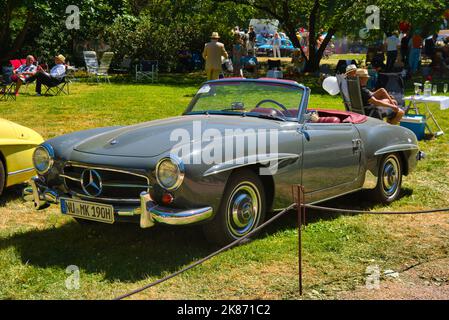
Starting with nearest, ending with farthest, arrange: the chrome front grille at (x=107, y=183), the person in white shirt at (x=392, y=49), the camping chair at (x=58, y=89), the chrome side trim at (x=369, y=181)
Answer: the chrome front grille at (x=107, y=183) < the chrome side trim at (x=369, y=181) < the camping chair at (x=58, y=89) < the person in white shirt at (x=392, y=49)

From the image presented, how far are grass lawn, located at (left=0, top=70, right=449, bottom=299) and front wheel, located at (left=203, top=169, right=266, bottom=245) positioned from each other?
0.16m

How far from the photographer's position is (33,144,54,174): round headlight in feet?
16.9

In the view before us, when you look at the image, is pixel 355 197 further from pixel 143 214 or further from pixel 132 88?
pixel 132 88

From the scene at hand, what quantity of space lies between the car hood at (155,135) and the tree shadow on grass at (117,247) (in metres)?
0.81

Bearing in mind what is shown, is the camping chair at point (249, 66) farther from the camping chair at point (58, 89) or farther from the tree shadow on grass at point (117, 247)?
the tree shadow on grass at point (117, 247)

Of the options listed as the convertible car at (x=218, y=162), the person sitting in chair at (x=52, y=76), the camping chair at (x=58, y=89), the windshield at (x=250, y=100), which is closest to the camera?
the convertible car at (x=218, y=162)

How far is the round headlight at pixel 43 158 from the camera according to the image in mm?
5152

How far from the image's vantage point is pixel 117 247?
5.06m

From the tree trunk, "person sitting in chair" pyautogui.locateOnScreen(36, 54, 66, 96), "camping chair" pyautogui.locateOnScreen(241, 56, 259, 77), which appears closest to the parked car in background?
the tree trunk

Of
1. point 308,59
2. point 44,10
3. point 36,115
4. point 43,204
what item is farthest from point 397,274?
point 308,59

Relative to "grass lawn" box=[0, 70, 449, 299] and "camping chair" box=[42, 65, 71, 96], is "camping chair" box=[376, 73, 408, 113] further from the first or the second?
"camping chair" box=[42, 65, 71, 96]

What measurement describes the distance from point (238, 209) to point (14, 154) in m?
2.83

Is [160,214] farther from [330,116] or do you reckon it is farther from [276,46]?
[276,46]

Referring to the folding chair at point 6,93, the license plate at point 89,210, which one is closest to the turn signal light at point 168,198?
the license plate at point 89,210
